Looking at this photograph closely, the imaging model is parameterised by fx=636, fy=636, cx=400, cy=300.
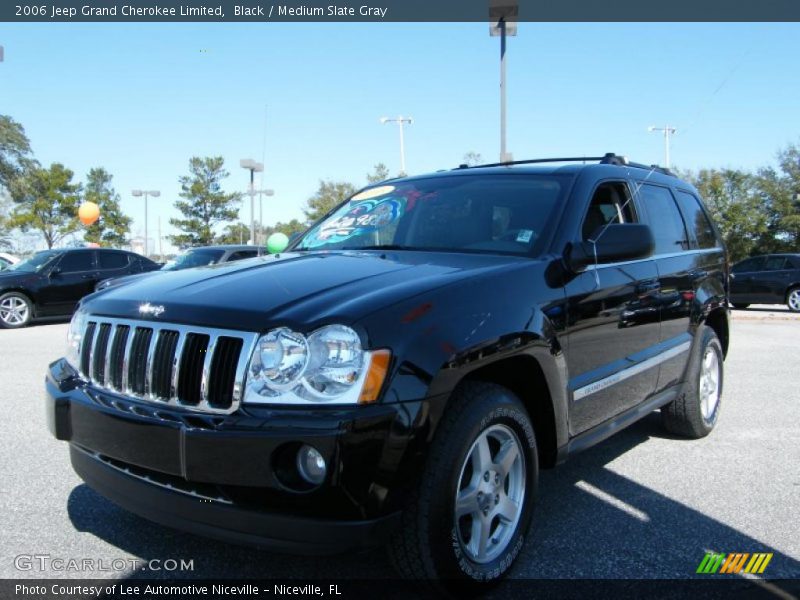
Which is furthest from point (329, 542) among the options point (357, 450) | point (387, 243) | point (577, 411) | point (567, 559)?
point (387, 243)

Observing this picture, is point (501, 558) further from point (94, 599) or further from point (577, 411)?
point (94, 599)

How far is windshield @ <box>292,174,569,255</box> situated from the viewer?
3.29 m

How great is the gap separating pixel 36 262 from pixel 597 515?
13.5m

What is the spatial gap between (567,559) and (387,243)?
186cm

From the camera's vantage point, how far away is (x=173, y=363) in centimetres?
229

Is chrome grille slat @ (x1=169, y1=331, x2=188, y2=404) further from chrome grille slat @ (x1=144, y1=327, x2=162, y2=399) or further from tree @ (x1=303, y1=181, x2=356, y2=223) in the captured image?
tree @ (x1=303, y1=181, x2=356, y2=223)

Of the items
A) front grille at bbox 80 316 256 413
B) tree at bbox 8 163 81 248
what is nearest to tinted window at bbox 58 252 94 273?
front grille at bbox 80 316 256 413

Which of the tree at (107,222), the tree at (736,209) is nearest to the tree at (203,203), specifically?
the tree at (107,222)

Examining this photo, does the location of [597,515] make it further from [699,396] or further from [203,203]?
[203,203]

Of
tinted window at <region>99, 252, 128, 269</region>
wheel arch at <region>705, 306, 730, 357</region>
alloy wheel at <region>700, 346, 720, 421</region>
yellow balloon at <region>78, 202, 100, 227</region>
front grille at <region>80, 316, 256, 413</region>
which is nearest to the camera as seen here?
front grille at <region>80, 316, 256, 413</region>

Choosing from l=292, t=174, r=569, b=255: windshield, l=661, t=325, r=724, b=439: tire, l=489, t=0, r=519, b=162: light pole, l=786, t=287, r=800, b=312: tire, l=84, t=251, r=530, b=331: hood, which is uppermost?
l=489, t=0, r=519, b=162: light pole

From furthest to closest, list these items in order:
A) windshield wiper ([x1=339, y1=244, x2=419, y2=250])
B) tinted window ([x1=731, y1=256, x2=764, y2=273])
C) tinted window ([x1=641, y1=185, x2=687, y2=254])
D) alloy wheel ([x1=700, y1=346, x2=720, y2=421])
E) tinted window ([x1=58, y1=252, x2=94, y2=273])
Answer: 1. tinted window ([x1=731, y1=256, x2=764, y2=273])
2. tinted window ([x1=58, y1=252, x2=94, y2=273])
3. alloy wheel ([x1=700, y1=346, x2=720, y2=421])
4. tinted window ([x1=641, y1=185, x2=687, y2=254])
5. windshield wiper ([x1=339, y1=244, x2=419, y2=250])

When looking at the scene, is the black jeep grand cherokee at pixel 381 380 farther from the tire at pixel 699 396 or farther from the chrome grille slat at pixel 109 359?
the tire at pixel 699 396

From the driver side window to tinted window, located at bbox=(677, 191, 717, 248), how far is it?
1.09m
